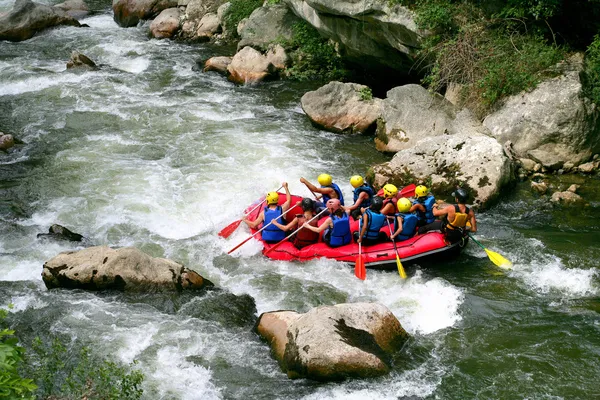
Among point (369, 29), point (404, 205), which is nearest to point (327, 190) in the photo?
point (404, 205)

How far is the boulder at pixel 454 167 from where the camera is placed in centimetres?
948

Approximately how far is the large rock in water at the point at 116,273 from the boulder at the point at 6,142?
4.58 m

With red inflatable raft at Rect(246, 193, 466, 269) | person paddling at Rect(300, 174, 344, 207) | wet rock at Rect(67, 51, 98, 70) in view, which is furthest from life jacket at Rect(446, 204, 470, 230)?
wet rock at Rect(67, 51, 98, 70)

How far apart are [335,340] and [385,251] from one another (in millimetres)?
2303

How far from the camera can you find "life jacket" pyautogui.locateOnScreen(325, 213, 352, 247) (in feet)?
27.2

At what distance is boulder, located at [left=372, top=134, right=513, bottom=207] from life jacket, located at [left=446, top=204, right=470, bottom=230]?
4.83 feet

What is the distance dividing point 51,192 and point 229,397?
18.1ft

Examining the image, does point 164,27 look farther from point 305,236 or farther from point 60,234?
point 305,236

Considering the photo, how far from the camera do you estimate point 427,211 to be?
8570 millimetres

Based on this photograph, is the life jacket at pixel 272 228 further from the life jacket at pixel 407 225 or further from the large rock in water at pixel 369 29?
the large rock in water at pixel 369 29

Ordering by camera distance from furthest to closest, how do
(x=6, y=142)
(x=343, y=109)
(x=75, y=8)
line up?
1. (x=75, y=8)
2. (x=343, y=109)
3. (x=6, y=142)

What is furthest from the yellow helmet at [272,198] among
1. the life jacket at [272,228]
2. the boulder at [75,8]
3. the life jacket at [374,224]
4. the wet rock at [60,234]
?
the boulder at [75,8]

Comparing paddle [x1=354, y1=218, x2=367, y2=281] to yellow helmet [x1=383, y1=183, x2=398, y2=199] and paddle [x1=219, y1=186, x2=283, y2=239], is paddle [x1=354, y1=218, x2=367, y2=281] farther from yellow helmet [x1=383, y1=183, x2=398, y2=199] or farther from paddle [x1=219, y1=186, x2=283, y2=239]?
paddle [x1=219, y1=186, x2=283, y2=239]

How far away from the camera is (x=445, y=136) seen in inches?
404
